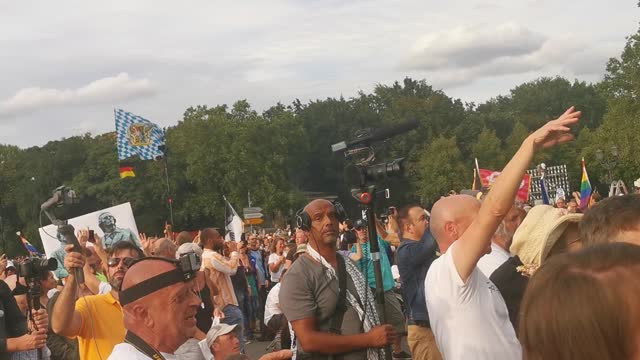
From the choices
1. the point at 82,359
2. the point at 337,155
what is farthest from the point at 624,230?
the point at 82,359

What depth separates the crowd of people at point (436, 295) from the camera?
5.45ft

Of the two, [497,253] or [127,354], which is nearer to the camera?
[127,354]

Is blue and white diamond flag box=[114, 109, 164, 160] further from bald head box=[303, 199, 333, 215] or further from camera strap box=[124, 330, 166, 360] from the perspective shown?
camera strap box=[124, 330, 166, 360]

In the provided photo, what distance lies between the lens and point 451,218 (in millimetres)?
3969

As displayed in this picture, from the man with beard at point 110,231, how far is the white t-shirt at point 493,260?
5.17 metres

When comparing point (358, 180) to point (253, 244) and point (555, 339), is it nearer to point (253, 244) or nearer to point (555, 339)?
point (555, 339)

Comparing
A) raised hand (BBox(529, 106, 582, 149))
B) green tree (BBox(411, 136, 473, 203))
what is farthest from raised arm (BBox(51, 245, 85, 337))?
green tree (BBox(411, 136, 473, 203))

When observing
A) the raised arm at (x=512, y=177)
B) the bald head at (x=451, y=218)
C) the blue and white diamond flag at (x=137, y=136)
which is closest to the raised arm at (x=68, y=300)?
the bald head at (x=451, y=218)

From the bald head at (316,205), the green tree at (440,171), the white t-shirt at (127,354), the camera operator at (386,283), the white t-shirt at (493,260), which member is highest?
the bald head at (316,205)

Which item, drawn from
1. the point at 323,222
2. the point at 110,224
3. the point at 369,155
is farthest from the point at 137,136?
the point at 369,155

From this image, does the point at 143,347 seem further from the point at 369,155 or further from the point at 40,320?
the point at 40,320

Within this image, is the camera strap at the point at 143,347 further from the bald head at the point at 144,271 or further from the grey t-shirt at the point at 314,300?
the grey t-shirt at the point at 314,300

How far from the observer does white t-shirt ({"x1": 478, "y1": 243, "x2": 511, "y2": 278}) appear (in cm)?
480

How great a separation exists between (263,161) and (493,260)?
69081mm
